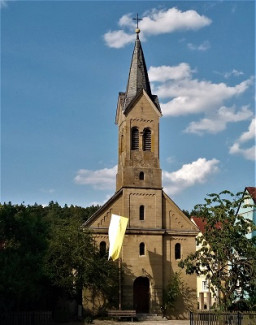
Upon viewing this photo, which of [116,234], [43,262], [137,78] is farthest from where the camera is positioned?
[137,78]

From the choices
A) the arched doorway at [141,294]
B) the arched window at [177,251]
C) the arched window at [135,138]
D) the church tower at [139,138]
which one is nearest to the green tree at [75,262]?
the arched doorway at [141,294]

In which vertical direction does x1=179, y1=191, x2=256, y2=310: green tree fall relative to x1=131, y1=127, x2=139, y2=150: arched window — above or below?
below

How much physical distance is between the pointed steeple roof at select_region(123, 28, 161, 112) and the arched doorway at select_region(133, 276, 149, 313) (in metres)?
16.2

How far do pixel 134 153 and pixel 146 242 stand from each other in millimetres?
8470

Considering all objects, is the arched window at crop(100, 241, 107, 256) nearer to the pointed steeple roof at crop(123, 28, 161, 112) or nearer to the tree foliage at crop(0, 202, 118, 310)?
the tree foliage at crop(0, 202, 118, 310)

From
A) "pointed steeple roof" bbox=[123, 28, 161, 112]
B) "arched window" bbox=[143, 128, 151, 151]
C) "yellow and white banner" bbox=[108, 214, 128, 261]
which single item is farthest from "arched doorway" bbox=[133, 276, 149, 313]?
"pointed steeple roof" bbox=[123, 28, 161, 112]

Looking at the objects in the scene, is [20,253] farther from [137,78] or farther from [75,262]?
[137,78]

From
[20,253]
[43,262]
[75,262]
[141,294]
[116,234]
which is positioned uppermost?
[116,234]

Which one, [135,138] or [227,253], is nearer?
[227,253]

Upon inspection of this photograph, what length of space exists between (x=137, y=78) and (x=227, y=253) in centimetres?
2318

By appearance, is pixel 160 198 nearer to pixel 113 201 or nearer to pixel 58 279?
pixel 113 201

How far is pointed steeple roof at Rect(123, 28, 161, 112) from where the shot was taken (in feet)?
173

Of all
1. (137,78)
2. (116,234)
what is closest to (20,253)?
(116,234)

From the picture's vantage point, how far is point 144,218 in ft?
163
